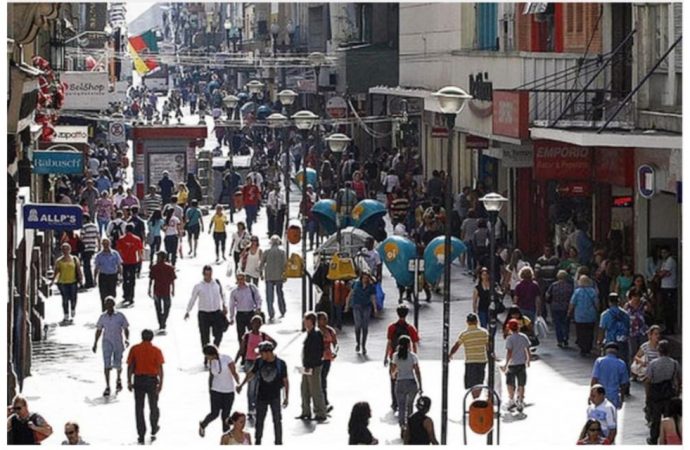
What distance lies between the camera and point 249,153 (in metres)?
80.6

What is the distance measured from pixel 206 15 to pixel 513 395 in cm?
17117

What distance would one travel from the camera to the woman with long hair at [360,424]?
20.0m

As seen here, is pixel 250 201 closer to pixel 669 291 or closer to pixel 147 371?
pixel 669 291

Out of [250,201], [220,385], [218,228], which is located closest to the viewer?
[220,385]

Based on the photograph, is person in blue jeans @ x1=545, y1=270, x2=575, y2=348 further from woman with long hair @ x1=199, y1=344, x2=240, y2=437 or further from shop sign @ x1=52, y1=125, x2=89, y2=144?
shop sign @ x1=52, y1=125, x2=89, y2=144

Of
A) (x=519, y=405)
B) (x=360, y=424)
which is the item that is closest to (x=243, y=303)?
(x=519, y=405)

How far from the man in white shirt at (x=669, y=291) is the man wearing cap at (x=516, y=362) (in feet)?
18.8

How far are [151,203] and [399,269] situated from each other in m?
15.1

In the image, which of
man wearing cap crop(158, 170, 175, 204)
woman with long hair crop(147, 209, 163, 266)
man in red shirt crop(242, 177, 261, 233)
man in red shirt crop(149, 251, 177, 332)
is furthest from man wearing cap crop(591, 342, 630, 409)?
man wearing cap crop(158, 170, 175, 204)

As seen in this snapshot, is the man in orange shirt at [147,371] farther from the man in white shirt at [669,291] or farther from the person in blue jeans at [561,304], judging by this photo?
the man in white shirt at [669,291]

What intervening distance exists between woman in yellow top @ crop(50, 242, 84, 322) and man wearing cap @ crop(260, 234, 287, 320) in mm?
2787

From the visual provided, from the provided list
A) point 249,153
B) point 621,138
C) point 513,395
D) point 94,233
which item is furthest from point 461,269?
point 249,153

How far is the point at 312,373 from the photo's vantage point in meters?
24.6

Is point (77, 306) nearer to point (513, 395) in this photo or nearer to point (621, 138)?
point (621, 138)
